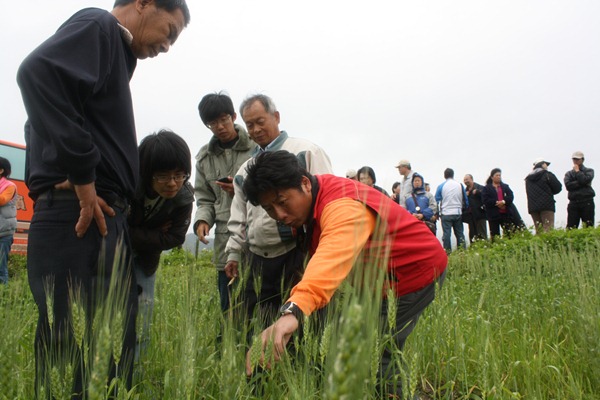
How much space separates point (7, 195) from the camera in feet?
22.9

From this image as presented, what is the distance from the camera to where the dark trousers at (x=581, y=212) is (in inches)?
412

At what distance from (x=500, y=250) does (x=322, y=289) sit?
Result: 23.6ft

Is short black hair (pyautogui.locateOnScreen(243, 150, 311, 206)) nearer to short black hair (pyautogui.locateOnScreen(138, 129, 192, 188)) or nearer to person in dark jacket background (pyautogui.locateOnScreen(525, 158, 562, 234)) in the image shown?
short black hair (pyautogui.locateOnScreen(138, 129, 192, 188))

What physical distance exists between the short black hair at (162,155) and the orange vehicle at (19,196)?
991cm

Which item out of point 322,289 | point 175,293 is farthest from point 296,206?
point 175,293

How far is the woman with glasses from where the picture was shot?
2.63 m

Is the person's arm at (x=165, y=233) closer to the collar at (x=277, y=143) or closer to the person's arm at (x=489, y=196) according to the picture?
the collar at (x=277, y=143)

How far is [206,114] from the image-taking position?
154 inches

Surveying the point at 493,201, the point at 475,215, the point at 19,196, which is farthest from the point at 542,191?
the point at 19,196

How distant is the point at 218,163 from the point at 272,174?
1808 millimetres

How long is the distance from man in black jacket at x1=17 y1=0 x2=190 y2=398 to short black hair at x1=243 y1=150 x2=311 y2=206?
0.54 metres

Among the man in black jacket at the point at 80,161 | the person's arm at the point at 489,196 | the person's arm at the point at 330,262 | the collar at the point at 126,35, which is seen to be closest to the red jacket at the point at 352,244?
the person's arm at the point at 330,262

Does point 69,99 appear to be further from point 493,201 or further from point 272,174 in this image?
point 493,201

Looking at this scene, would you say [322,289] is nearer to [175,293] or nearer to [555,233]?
[175,293]
